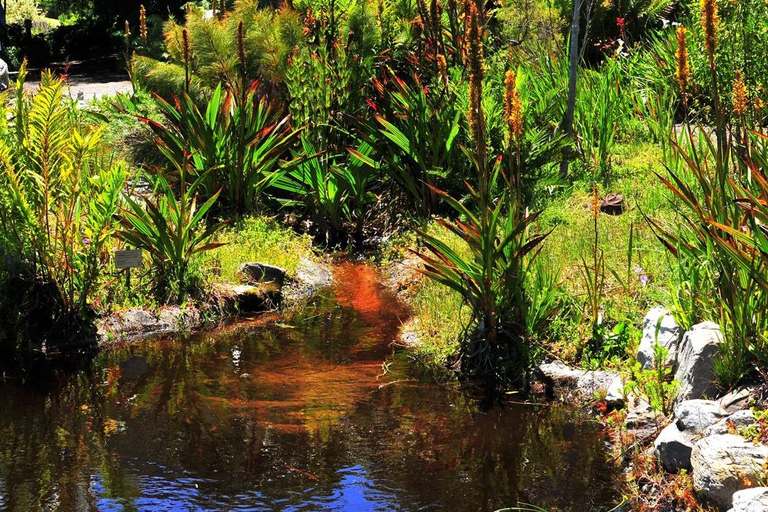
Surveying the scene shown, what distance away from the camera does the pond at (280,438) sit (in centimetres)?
485

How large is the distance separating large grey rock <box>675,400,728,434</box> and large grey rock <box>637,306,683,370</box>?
726 millimetres

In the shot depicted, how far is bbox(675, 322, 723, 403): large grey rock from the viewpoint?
524 cm

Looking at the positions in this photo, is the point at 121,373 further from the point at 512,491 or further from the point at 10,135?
the point at 512,491

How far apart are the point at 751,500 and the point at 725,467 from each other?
387mm

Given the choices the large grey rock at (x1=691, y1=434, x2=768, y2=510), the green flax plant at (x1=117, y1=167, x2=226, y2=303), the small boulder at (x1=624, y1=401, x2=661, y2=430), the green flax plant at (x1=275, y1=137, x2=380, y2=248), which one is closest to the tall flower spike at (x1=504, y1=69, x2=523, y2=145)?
the small boulder at (x1=624, y1=401, x2=661, y2=430)

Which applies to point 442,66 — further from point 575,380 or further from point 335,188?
point 575,380

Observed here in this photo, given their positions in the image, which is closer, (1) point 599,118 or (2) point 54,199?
(2) point 54,199

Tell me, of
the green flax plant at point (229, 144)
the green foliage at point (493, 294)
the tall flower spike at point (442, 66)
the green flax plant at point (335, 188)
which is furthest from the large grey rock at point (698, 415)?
the green flax plant at point (229, 144)

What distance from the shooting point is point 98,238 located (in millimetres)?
7160

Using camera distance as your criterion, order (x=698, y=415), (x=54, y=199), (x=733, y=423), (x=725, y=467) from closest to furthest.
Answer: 1. (x=725, y=467)
2. (x=733, y=423)
3. (x=698, y=415)
4. (x=54, y=199)

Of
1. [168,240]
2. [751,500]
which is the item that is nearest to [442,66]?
[168,240]

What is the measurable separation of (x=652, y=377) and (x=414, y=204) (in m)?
4.47

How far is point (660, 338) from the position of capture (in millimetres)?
5836

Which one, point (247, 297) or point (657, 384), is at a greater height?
point (247, 297)
